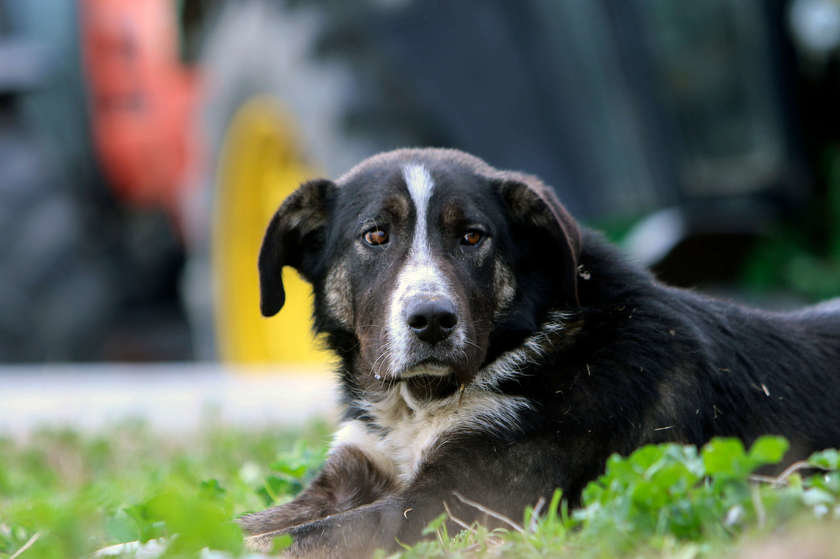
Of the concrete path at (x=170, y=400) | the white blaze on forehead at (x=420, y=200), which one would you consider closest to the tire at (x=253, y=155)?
the concrete path at (x=170, y=400)

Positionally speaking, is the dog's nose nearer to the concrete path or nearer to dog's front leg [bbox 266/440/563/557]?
dog's front leg [bbox 266/440/563/557]

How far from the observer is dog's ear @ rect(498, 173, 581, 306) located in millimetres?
3568

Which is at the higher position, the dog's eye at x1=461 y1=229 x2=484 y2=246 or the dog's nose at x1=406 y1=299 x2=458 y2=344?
the dog's eye at x1=461 y1=229 x2=484 y2=246

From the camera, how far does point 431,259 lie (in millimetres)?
3568

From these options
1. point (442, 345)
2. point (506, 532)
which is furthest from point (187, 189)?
point (506, 532)

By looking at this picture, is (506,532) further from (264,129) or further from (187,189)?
(187,189)

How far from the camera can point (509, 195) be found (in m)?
3.75

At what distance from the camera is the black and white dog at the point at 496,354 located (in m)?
3.35

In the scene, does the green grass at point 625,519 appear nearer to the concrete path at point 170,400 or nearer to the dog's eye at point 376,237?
the dog's eye at point 376,237

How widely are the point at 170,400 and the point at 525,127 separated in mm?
2697

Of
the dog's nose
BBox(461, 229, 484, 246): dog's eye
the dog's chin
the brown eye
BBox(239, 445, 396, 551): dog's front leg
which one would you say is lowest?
BBox(239, 445, 396, 551): dog's front leg

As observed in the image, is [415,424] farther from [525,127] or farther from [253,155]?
[253,155]

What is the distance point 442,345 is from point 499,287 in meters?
0.33

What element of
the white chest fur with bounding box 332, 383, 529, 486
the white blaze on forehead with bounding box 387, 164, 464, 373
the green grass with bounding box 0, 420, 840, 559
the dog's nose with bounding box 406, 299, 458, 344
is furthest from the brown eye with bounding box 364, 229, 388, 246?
the green grass with bounding box 0, 420, 840, 559
